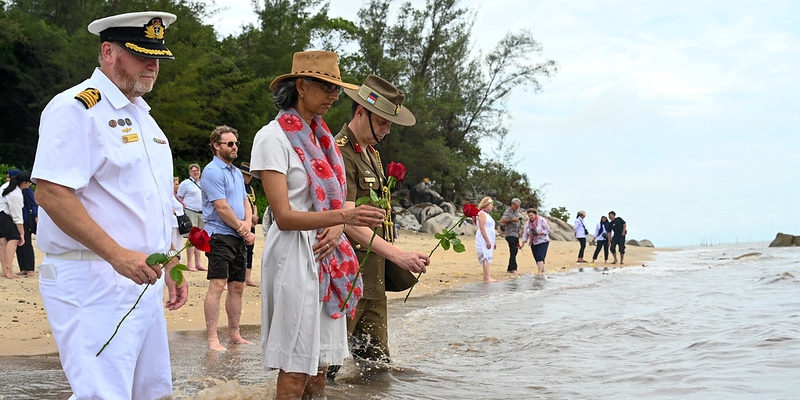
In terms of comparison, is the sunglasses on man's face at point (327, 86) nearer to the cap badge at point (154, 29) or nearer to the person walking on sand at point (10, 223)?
the cap badge at point (154, 29)

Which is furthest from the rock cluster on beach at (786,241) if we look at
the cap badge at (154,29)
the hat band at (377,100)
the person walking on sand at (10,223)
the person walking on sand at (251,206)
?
the cap badge at (154,29)

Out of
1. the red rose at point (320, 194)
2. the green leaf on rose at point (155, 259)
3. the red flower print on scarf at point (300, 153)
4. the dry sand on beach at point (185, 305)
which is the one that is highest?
the red flower print on scarf at point (300, 153)

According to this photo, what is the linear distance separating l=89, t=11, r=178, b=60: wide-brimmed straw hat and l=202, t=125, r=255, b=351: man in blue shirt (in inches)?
167

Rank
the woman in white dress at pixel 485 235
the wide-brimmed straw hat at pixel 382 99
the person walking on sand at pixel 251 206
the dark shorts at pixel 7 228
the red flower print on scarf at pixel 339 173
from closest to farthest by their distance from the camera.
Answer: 1. the red flower print on scarf at pixel 339 173
2. the wide-brimmed straw hat at pixel 382 99
3. the person walking on sand at pixel 251 206
4. the dark shorts at pixel 7 228
5. the woman in white dress at pixel 485 235

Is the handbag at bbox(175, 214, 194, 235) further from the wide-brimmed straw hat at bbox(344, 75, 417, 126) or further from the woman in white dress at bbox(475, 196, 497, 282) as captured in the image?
the woman in white dress at bbox(475, 196, 497, 282)

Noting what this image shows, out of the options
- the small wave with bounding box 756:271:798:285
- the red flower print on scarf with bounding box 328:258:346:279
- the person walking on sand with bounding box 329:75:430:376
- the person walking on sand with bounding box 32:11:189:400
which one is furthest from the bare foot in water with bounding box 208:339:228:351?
the small wave with bounding box 756:271:798:285

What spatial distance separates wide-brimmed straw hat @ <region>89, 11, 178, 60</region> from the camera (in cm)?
312

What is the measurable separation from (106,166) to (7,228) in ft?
39.4

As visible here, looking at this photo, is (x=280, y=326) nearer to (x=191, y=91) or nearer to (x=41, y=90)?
→ (x=191, y=91)

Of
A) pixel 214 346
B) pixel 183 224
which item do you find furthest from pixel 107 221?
pixel 214 346

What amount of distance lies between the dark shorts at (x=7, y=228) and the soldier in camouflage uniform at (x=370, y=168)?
9.83 m

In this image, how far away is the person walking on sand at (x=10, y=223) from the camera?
1366 centimetres

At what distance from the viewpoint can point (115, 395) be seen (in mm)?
2891

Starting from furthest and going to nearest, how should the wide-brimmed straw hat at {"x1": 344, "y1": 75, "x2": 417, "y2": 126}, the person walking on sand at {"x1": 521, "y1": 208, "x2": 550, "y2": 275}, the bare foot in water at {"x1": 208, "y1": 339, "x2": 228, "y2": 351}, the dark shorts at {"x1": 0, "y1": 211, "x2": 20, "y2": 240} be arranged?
1. the person walking on sand at {"x1": 521, "y1": 208, "x2": 550, "y2": 275}
2. the dark shorts at {"x1": 0, "y1": 211, "x2": 20, "y2": 240}
3. the bare foot in water at {"x1": 208, "y1": 339, "x2": 228, "y2": 351}
4. the wide-brimmed straw hat at {"x1": 344, "y1": 75, "x2": 417, "y2": 126}
